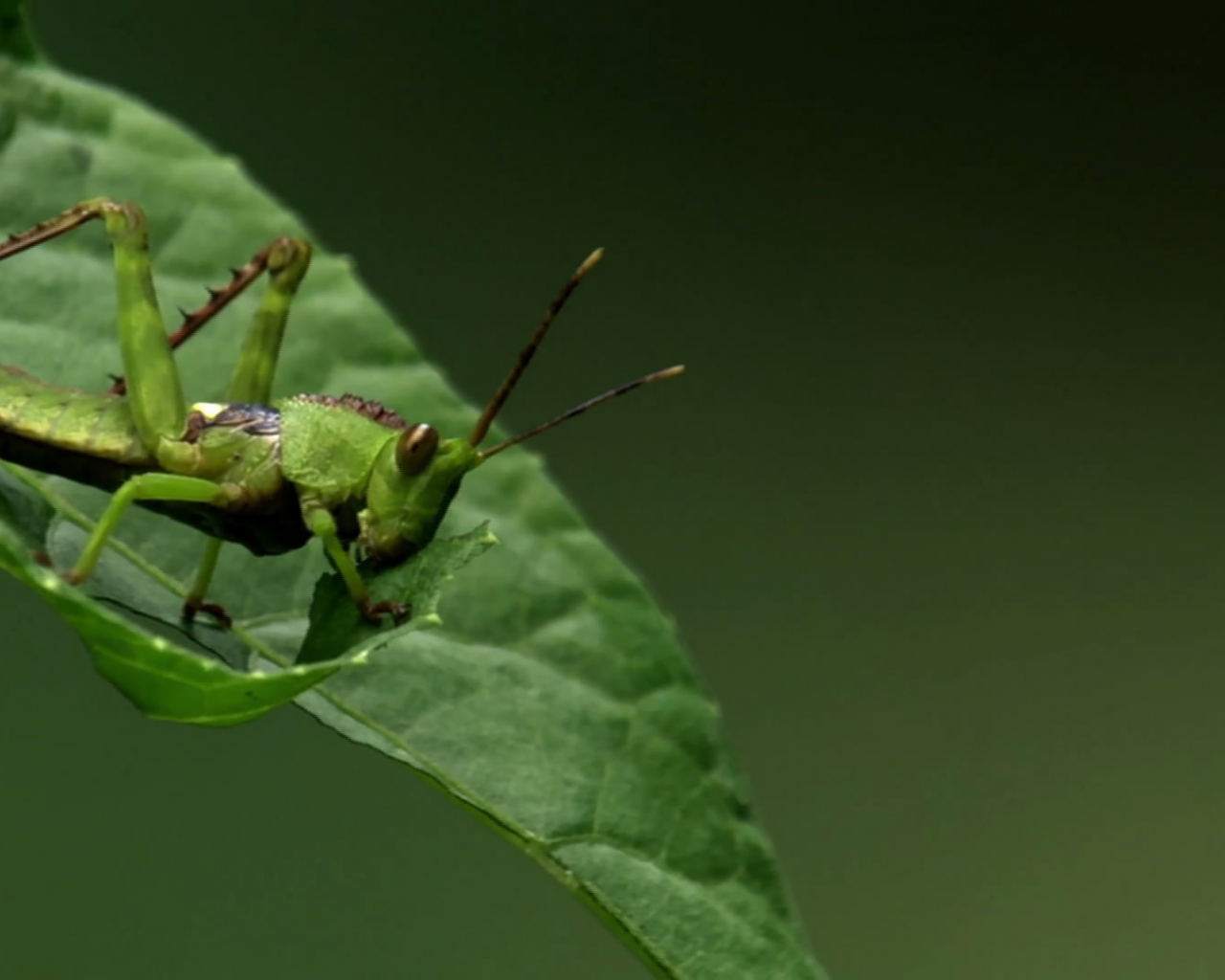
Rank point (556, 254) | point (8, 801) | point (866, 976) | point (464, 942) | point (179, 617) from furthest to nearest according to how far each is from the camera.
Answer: point (556, 254) → point (866, 976) → point (464, 942) → point (8, 801) → point (179, 617)

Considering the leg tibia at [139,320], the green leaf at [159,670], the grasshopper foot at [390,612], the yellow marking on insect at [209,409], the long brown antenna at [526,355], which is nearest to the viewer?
the green leaf at [159,670]

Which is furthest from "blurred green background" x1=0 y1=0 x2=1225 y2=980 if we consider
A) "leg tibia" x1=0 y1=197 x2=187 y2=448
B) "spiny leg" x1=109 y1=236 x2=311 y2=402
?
"leg tibia" x1=0 y1=197 x2=187 y2=448

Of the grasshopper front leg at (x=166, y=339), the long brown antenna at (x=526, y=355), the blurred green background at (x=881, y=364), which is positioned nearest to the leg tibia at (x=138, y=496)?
the grasshopper front leg at (x=166, y=339)

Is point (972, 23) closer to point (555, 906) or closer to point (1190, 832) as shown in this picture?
point (1190, 832)

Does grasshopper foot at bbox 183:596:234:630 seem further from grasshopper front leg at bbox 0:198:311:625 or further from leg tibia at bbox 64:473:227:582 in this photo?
leg tibia at bbox 64:473:227:582

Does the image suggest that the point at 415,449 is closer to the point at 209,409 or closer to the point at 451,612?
the point at 451,612

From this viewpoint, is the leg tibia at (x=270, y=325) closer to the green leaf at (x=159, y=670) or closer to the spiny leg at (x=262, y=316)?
the spiny leg at (x=262, y=316)

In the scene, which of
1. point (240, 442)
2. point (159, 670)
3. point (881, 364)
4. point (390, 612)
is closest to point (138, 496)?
point (240, 442)

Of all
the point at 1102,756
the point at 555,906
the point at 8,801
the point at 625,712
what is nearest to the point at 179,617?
the point at 625,712
